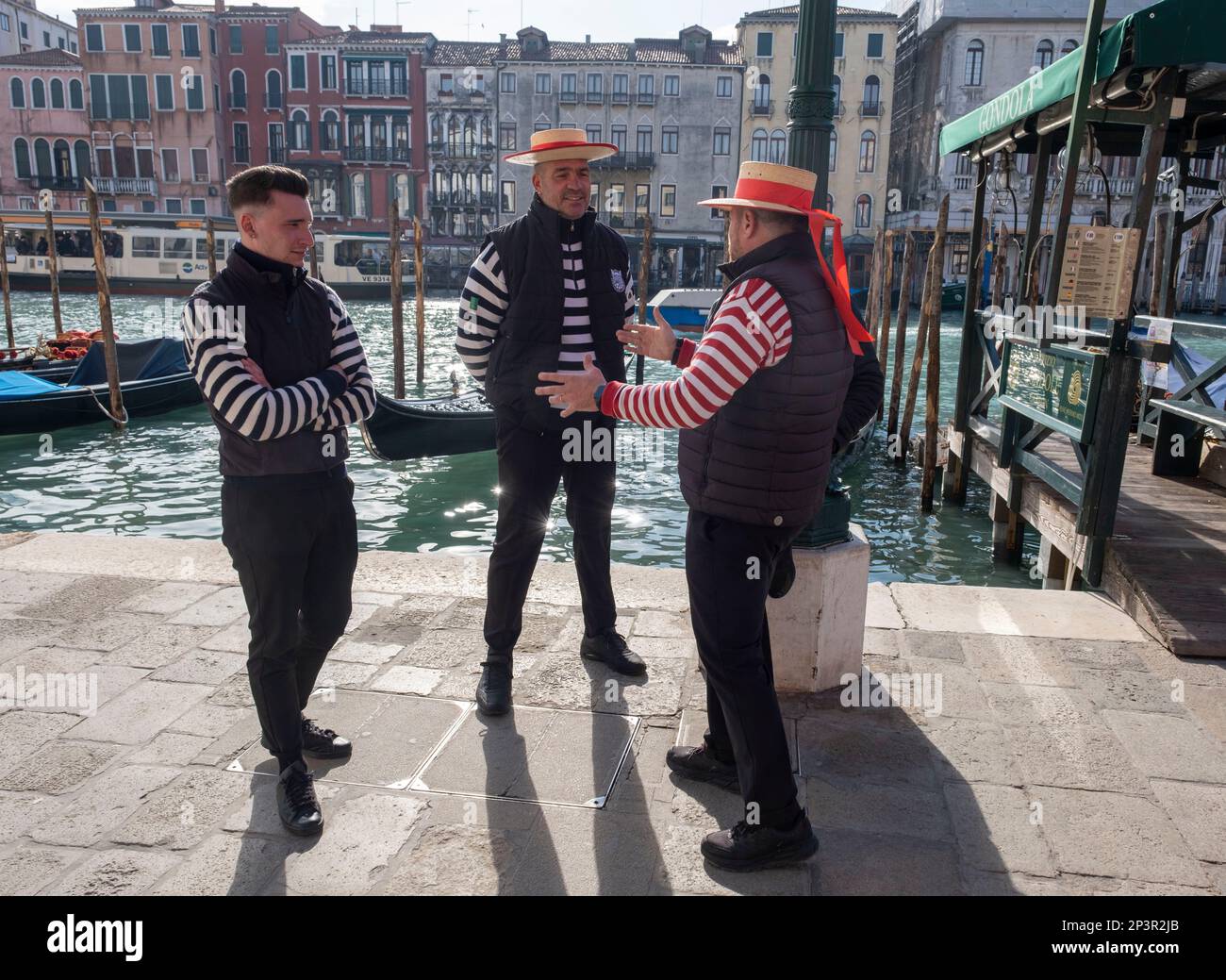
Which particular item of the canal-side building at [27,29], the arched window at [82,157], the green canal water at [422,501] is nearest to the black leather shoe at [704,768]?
the green canal water at [422,501]

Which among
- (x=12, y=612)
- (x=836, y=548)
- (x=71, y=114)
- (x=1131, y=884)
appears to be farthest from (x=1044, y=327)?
(x=71, y=114)

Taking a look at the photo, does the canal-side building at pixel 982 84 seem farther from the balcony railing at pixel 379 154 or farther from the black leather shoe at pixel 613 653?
the black leather shoe at pixel 613 653

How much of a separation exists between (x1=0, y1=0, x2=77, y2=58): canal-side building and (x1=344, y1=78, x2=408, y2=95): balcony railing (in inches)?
637

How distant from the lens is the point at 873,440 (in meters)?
12.6

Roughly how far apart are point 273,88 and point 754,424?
46.3 m

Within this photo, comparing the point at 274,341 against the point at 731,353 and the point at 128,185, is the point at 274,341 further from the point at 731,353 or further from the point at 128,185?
the point at 128,185

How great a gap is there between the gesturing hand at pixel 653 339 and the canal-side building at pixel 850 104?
127 feet

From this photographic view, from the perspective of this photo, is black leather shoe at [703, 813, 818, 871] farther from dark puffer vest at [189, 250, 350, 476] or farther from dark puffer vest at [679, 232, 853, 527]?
dark puffer vest at [189, 250, 350, 476]

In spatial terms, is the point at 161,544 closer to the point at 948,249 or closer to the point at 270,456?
the point at 270,456

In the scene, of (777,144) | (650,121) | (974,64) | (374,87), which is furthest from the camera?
(374,87)

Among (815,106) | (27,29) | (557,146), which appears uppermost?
(27,29)

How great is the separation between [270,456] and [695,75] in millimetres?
41967

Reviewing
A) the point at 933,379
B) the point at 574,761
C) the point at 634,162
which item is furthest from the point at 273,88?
the point at 574,761

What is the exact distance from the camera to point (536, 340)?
10.5 ft
